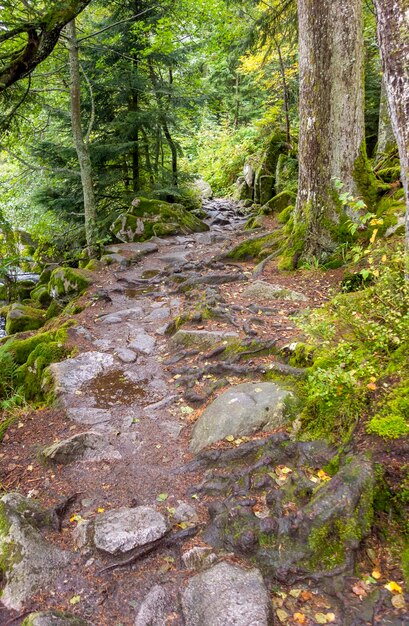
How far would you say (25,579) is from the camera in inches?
106

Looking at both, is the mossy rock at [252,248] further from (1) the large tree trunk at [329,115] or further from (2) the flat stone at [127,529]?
(2) the flat stone at [127,529]

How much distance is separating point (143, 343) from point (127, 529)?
146 inches

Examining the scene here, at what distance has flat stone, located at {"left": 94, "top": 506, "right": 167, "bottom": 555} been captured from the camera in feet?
9.57

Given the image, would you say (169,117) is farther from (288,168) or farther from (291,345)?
(291,345)

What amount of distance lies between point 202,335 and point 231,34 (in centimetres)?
1018

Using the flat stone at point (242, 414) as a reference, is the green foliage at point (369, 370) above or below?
above

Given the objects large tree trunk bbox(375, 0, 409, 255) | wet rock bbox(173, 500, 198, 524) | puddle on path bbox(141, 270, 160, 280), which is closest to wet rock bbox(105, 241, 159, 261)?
puddle on path bbox(141, 270, 160, 280)

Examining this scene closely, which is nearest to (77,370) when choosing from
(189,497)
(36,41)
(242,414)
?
(242,414)

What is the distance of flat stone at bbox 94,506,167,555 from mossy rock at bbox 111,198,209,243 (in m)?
10.4

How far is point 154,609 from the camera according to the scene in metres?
2.49

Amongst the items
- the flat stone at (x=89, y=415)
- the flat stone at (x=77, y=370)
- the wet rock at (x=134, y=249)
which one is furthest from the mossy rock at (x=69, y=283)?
the flat stone at (x=89, y=415)

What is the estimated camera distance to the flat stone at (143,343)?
6.36 meters

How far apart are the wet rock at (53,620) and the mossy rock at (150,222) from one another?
11159mm

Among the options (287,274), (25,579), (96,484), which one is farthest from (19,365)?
(287,274)
